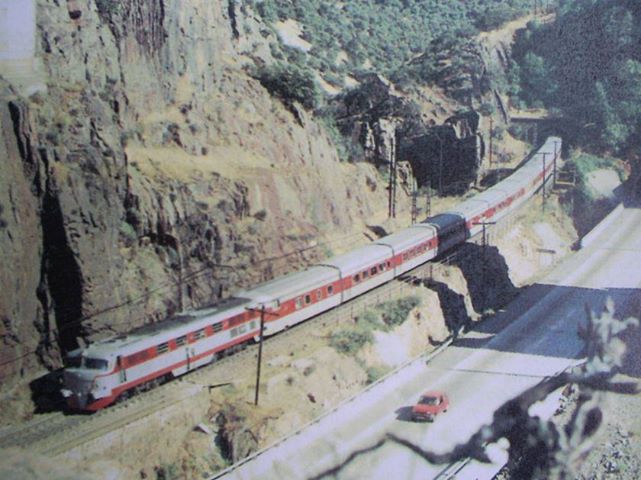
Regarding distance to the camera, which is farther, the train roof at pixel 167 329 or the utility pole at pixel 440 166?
the utility pole at pixel 440 166

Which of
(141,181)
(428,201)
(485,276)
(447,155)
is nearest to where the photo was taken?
(141,181)

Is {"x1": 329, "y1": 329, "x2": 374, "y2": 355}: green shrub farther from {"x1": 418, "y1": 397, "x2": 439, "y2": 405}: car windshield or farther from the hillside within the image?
{"x1": 418, "y1": 397, "x2": 439, "y2": 405}: car windshield

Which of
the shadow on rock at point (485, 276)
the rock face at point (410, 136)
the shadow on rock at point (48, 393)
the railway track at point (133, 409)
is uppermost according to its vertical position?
the rock face at point (410, 136)

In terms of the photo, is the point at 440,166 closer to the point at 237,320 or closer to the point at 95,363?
the point at 237,320

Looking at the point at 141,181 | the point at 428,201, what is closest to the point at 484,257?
the point at 428,201

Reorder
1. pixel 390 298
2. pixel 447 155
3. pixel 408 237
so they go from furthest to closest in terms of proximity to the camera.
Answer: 1. pixel 447 155
2. pixel 408 237
3. pixel 390 298

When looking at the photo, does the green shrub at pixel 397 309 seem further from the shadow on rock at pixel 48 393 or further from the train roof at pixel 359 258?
the shadow on rock at pixel 48 393

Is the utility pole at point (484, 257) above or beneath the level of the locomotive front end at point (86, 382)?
beneath

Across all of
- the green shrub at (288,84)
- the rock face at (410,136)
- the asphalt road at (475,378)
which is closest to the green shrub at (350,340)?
the asphalt road at (475,378)
